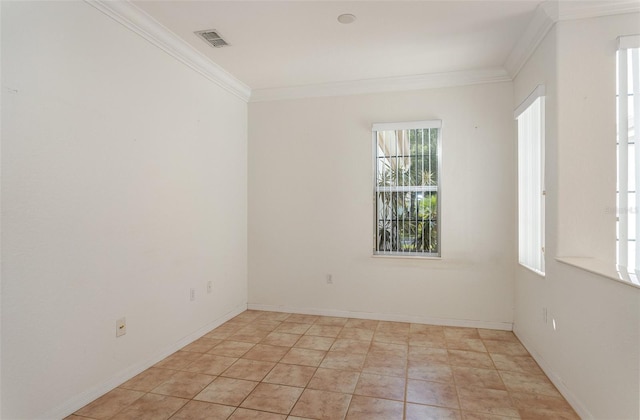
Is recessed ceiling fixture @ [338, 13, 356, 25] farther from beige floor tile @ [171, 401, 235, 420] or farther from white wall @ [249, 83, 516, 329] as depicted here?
beige floor tile @ [171, 401, 235, 420]

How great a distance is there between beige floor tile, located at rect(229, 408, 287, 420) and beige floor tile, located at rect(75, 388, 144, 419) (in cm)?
72

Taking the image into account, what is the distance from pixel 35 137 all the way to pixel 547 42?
3441 millimetres

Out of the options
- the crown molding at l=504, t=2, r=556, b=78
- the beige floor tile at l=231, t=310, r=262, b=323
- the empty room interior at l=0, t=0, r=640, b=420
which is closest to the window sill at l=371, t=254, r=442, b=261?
the empty room interior at l=0, t=0, r=640, b=420

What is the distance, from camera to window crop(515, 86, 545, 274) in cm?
277

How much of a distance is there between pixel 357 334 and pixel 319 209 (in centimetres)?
145

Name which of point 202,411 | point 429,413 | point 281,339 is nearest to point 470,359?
point 429,413

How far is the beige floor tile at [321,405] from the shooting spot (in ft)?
6.85

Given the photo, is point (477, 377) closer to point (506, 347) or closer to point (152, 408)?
point (506, 347)

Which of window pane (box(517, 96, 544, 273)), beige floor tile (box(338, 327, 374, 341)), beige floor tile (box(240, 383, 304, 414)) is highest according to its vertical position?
window pane (box(517, 96, 544, 273))

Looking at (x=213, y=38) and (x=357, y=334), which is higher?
(x=213, y=38)

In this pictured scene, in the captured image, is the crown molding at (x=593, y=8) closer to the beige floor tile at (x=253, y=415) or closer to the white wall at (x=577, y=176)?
the white wall at (x=577, y=176)

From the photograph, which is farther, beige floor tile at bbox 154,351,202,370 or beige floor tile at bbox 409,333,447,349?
beige floor tile at bbox 409,333,447,349

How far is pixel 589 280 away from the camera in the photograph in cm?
200

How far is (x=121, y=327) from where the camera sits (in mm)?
2439
